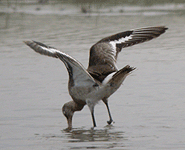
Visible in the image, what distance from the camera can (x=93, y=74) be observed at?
6648 mm

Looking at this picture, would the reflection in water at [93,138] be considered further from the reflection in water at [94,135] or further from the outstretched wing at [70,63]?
the outstretched wing at [70,63]

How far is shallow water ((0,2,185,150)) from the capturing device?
19.6 ft

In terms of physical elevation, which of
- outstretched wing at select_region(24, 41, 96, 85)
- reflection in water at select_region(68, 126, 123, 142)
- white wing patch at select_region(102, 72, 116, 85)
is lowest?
reflection in water at select_region(68, 126, 123, 142)

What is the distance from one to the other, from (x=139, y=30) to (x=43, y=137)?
2.55 metres

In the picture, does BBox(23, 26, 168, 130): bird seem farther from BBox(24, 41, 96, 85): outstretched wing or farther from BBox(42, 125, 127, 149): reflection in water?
BBox(42, 125, 127, 149): reflection in water

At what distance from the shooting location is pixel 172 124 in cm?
646

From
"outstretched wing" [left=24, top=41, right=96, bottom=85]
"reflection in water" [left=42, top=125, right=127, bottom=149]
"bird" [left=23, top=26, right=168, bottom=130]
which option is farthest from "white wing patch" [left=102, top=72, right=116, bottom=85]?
"reflection in water" [left=42, top=125, right=127, bottom=149]

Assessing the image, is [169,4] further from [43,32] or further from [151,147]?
[151,147]

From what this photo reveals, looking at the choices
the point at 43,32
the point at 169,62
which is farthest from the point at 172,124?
the point at 43,32

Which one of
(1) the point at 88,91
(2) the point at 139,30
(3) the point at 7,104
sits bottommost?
(3) the point at 7,104

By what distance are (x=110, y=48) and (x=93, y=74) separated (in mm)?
967

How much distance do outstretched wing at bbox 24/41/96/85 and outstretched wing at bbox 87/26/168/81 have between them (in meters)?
0.22

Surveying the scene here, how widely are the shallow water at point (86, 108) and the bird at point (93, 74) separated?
319 millimetres

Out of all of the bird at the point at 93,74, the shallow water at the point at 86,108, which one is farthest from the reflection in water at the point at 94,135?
the bird at the point at 93,74
